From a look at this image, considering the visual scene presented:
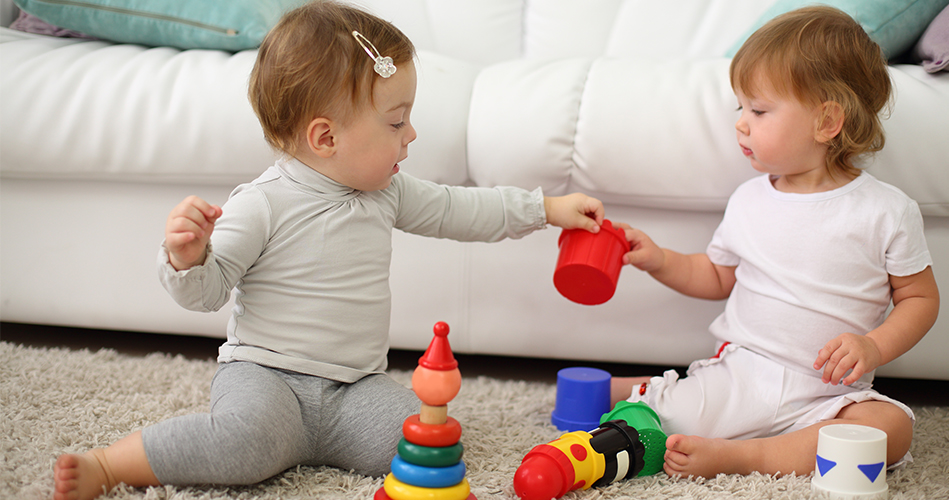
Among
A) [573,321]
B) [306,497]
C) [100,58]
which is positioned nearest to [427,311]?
[573,321]

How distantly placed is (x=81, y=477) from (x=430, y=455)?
1.22 ft

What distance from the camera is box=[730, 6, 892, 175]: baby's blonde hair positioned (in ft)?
3.30

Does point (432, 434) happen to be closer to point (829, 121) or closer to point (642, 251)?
point (642, 251)

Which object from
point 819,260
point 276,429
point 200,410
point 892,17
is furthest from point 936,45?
point 200,410

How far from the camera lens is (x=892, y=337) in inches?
38.2

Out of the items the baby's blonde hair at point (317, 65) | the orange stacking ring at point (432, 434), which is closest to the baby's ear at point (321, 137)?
the baby's blonde hair at point (317, 65)

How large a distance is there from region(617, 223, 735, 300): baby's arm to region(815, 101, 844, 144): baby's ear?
25 centimetres

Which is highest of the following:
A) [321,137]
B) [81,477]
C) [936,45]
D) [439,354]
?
[936,45]

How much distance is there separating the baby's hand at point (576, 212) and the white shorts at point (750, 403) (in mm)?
264

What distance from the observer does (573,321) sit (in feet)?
4.07

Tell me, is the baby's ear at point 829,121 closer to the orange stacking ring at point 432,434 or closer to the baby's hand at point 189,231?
the orange stacking ring at point 432,434

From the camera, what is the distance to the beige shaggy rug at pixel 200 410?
2.76 feet

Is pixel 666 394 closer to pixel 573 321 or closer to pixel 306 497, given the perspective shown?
pixel 573 321

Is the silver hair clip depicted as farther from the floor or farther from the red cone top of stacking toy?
the floor
